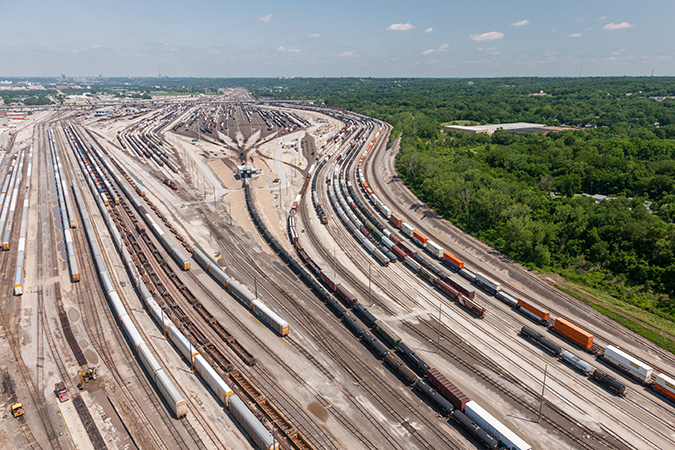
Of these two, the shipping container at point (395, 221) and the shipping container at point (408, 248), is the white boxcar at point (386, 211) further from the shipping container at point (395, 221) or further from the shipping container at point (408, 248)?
the shipping container at point (408, 248)

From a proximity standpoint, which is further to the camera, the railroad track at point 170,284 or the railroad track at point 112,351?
the railroad track at point 170,284

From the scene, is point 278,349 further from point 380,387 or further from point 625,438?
point 625,438

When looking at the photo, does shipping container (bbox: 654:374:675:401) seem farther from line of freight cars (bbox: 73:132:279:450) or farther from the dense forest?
line of freight cars (bbox: 73:132:279:450)

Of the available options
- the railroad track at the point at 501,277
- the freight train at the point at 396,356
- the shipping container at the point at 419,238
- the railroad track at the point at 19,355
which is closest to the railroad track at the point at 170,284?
the freight train at the point at 396,356

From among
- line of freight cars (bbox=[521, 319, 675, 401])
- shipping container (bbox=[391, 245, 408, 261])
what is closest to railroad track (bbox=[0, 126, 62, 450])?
shipping container (bbox=[391, 245, 408, 261])

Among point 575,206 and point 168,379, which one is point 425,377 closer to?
point 168,379

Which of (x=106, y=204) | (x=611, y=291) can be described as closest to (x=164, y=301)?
(x=106, y=204)

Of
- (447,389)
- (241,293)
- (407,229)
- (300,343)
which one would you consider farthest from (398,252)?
(447,389)
